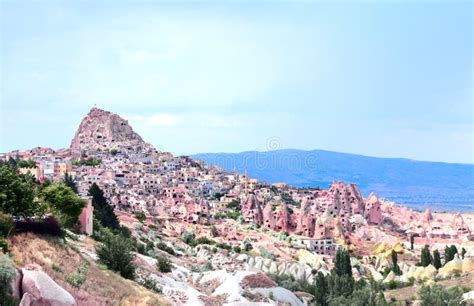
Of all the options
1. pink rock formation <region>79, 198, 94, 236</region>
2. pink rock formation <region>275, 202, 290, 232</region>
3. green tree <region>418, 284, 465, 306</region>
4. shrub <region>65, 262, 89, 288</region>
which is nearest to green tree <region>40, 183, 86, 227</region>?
pink rock formation <region>79, 198, 94, 236</region>

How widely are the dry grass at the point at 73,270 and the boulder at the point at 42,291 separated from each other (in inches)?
37.9

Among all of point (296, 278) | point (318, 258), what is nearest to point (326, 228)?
point (318, 258)

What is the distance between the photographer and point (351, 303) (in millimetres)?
26469

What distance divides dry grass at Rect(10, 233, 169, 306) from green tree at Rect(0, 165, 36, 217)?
0.93 metres

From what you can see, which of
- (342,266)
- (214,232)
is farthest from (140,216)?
(342,266)

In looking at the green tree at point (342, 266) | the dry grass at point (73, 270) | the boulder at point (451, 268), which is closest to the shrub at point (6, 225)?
the dry grass at point (73, 270)

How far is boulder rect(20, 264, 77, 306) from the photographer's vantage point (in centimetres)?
1352

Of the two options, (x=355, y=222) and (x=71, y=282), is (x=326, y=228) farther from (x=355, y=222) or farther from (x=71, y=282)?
(x=71, y=282)

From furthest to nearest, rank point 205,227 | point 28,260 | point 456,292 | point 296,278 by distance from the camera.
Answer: point 205,227, point 296,278, point 456,292, point 28,260

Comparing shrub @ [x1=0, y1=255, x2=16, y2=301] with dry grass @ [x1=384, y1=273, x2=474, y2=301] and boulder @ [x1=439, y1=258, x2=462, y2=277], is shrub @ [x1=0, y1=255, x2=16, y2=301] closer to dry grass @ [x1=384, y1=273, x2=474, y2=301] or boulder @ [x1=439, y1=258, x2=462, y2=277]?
dry grass @ [x1=384, y1=273, x2=474, y2=301]

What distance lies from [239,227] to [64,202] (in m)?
35.6

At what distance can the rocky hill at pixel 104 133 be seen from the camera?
120 meters

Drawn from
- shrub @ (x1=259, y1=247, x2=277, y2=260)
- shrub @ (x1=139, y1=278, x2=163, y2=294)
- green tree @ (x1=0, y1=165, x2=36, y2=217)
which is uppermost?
green tree @ (x1=0, y1=165, x2=36, y2=217)

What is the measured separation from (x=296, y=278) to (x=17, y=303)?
28729mm
